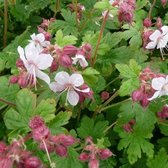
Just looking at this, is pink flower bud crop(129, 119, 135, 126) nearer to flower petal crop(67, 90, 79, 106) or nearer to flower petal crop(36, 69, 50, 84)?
flower petal crop(67, 90, 79, 106)

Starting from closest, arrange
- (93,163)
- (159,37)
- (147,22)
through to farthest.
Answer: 1. (93,163)
2. (159,37)
3. (147,22)

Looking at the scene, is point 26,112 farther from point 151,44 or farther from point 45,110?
point 151,44

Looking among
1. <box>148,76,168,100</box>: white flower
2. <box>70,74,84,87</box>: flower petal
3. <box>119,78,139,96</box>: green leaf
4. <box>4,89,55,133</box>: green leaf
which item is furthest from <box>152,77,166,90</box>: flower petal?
<box>4,89,55,133</box>: green leaf

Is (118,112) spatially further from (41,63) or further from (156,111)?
(41,63)

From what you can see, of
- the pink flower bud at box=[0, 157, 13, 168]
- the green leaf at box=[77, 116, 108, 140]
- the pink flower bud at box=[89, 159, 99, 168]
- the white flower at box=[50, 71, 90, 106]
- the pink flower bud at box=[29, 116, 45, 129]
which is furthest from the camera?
the green leaf at box=[77, 116, 108, 140]

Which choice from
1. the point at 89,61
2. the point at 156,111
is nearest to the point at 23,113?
the point at 89,61

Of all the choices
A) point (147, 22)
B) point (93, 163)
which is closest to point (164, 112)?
point (147, 22)
